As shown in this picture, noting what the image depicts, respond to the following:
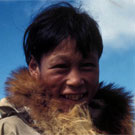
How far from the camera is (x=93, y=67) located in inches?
59.7

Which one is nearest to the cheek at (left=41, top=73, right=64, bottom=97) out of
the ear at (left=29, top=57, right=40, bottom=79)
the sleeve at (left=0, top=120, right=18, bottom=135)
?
the ear at (left=29, top=57, right=40, bottom=79)

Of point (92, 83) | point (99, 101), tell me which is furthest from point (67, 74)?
point (99, 101)

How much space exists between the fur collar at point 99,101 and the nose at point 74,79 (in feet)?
0.42

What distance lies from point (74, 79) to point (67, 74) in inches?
1.6

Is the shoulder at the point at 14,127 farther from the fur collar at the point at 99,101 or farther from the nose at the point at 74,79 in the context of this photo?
the nose at the point at 74,79

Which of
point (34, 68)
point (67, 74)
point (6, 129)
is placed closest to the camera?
point (6, 129)

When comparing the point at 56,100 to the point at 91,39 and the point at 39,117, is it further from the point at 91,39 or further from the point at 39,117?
the point at 91,39

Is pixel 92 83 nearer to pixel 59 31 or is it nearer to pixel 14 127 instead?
pixel 59 31

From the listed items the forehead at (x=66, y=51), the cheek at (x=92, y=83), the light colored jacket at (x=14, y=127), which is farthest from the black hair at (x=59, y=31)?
the light colored jacket at (x=14, y=127)

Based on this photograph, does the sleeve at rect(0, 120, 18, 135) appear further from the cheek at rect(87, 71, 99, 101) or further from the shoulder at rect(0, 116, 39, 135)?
the cheek at rect(87, 71, 99, 101)

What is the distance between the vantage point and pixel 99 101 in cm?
163

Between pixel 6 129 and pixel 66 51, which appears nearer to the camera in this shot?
pixel 6 129

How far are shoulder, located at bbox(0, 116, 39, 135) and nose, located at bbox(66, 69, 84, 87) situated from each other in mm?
268

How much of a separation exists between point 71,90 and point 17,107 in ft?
0.86
